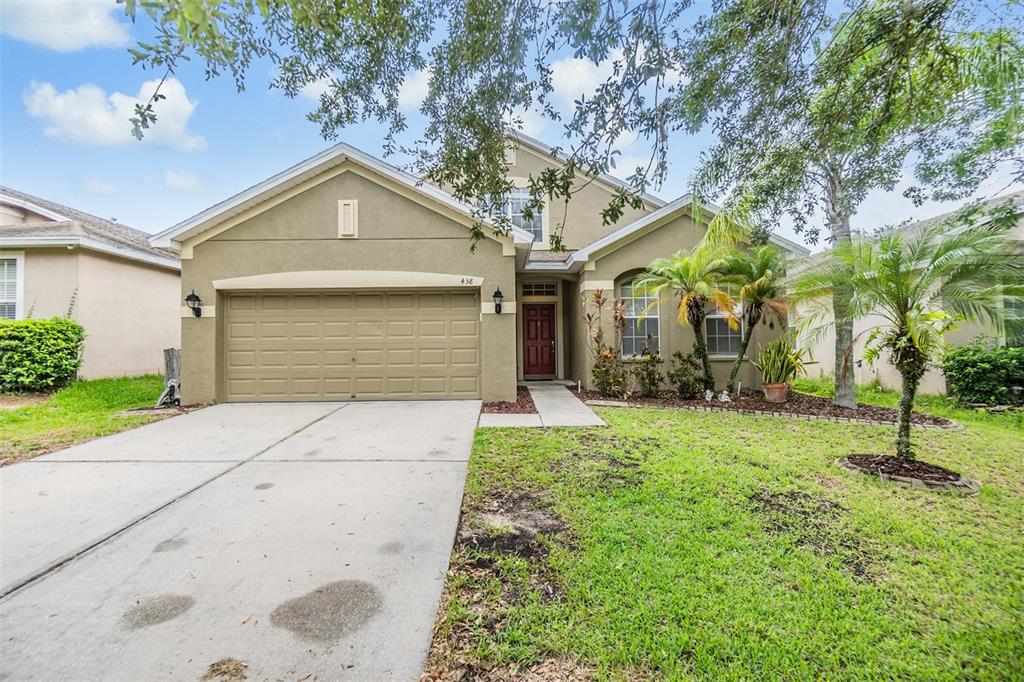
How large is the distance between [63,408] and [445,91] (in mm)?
10162

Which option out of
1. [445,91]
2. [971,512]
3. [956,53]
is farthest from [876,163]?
[445,91]

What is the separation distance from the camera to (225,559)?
10.5 ft

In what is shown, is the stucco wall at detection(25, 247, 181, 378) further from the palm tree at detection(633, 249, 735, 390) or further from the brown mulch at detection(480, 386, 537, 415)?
the palm tree at detection(633, 249, 735, 390)

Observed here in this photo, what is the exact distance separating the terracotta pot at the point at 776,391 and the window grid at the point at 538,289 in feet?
20.4

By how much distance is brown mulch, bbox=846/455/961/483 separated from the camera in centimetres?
484

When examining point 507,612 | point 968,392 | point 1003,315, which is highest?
point 1003,315

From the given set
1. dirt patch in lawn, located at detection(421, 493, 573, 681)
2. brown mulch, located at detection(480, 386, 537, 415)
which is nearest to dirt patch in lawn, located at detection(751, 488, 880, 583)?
dirt patch in lawn, located at detection(421, 493, 573, 681)

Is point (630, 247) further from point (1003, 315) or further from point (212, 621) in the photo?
point (212, 621)

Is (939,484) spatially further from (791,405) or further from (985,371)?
(985,371)

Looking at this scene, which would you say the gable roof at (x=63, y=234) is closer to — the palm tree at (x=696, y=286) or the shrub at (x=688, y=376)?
the palm tree at (x=696, y=286)

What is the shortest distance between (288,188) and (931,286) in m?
11.0

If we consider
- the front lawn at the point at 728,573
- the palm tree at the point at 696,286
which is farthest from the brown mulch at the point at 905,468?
the palm tree at the point at 696,286

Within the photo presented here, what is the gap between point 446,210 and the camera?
31.8 ft

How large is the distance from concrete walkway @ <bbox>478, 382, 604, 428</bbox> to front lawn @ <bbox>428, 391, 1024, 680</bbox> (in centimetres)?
196
